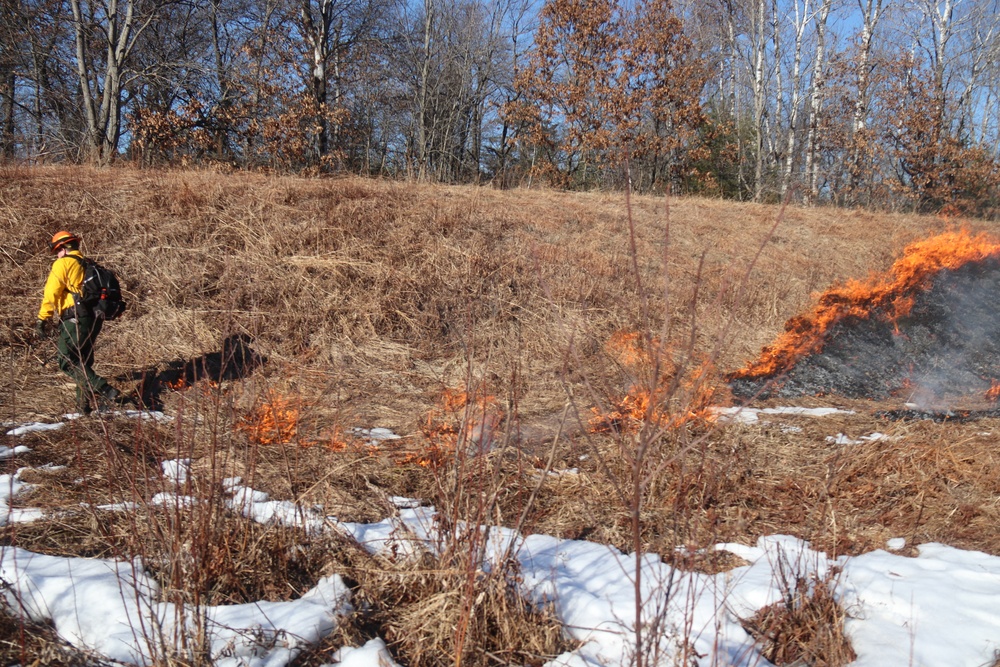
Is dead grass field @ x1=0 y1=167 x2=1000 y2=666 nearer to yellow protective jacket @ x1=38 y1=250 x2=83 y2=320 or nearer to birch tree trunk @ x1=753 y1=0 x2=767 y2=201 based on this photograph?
yellow protective jacket @ x1=38 y1=250 x2=83 y2=320

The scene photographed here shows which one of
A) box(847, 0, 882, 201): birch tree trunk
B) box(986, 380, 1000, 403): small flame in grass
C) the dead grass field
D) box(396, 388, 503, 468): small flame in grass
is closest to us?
the dead grass field

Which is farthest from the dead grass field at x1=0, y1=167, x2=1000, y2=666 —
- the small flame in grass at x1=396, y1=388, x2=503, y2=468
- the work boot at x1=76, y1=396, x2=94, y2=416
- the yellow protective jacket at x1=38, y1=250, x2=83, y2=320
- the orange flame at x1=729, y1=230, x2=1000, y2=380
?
the yellow protective jacket at x1=38, y1=250, x2=83, y2=320

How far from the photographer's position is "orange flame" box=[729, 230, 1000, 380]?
8859 millimetres

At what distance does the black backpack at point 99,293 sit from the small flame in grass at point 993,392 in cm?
953

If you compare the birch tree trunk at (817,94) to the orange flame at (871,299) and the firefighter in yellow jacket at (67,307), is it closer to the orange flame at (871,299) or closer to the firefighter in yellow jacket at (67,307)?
the orange flame at (871,299)

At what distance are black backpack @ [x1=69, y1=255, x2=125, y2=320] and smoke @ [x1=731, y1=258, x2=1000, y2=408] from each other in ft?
22.3

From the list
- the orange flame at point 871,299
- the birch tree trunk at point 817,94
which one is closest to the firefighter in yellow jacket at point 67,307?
the orange flame at point 871,299

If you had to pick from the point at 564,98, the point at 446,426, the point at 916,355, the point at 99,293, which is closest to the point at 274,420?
the point at 446,426

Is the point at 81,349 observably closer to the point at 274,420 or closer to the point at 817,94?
the point at 274,420

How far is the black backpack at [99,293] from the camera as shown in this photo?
5.90 m

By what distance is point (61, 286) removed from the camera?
19.2ft

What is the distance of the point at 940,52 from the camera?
2303cm

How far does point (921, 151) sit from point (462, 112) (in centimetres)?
1917

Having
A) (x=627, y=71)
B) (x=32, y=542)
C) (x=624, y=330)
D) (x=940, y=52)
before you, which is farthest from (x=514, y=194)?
(x=940, y=52)
